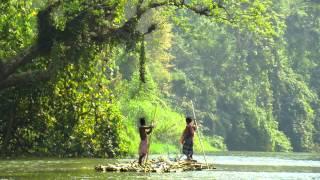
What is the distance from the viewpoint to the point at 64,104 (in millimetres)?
37750

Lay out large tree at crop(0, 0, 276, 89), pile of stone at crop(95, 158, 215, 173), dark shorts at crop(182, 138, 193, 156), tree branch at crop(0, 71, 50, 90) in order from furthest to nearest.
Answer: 1. dark shorts at crop(182, 138, 193, 156)
2. large tree at crop(0, 0, 276, 89)
3. tree branch at crop(0, 71, 50, 90)
4. pile of stone at crop(95, 158, 215, 173)

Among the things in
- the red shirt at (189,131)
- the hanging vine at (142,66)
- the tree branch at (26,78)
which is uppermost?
the hanging vine at (142,66)

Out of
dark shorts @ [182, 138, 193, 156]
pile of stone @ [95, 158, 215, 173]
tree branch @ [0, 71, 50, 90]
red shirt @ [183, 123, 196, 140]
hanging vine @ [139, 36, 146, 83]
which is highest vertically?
hanging vine @ [139, 36, 146, 83]

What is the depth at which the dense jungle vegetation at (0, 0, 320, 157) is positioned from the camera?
31.9 meters

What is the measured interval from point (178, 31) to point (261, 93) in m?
14.3

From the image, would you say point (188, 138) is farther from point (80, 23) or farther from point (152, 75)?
point (152, 75)

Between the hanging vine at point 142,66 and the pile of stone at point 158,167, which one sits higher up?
the hanging vine at point 142,66

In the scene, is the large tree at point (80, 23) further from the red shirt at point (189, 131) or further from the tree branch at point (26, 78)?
the red shirt at point (189, 131)

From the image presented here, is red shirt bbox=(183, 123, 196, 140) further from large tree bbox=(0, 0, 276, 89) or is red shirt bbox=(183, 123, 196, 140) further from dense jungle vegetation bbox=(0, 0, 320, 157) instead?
large tree bbox=(0, 0, 276, 89)

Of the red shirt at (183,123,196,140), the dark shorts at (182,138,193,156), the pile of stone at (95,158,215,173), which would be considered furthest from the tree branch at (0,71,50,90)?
the dark shorts at (182,138,193,156)

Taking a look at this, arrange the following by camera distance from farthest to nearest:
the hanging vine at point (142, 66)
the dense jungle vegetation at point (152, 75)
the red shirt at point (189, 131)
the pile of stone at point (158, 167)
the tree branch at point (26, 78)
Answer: the hanging vine at point (142, 66) < the red shirt at point (189, 131) < the dense jungle vegetation at point (152, 75) < the tree branch at point (26, 78) < the pile of stone at point (158, 167)

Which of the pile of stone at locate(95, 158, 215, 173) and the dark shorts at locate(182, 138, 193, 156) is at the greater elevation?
the dark shorts at locate(182, 138, 193, 156)

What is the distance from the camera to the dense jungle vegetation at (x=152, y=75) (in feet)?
105

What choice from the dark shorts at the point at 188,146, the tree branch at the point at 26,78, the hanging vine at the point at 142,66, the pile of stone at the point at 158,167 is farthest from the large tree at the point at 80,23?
the pile of stone at the point at 158,167
